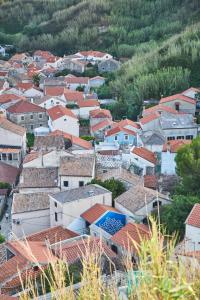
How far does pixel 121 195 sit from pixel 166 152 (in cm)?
372

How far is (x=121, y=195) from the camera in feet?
49.0

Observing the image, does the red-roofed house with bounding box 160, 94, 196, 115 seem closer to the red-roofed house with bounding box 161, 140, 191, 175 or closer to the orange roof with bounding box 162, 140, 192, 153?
the orange roof with bounding box 162, 140, 192, 153

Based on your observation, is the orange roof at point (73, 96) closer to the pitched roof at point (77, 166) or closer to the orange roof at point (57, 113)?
the orange roof at point (57, 113)

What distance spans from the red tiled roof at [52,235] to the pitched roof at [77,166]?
2.81m

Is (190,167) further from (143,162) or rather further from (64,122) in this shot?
(64,122)

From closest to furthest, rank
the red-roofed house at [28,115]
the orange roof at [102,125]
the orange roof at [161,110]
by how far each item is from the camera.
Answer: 1. the orange roof at [102,125]
2. the orange roof at [161,110]
3. the red-roofed house at [28,115]

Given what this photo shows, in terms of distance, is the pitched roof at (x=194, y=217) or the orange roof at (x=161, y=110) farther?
the orange roof at (x=161, y=110)

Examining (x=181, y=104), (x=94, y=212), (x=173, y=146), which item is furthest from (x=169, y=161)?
(x=181, y=104)

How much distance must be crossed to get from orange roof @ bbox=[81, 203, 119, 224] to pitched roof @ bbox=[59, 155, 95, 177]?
85.3 inches

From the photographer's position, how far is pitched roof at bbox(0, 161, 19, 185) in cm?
1897

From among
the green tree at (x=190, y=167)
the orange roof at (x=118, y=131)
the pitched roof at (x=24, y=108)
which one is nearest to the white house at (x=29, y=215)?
the green tree at (x=190, y=167)

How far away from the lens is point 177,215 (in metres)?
12.5

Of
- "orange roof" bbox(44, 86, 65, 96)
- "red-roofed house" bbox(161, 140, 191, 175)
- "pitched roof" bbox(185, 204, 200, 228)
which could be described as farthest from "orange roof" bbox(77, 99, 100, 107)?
"pitched roof" bbox(185, 204, 200, 228)

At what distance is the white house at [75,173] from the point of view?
16469mm
